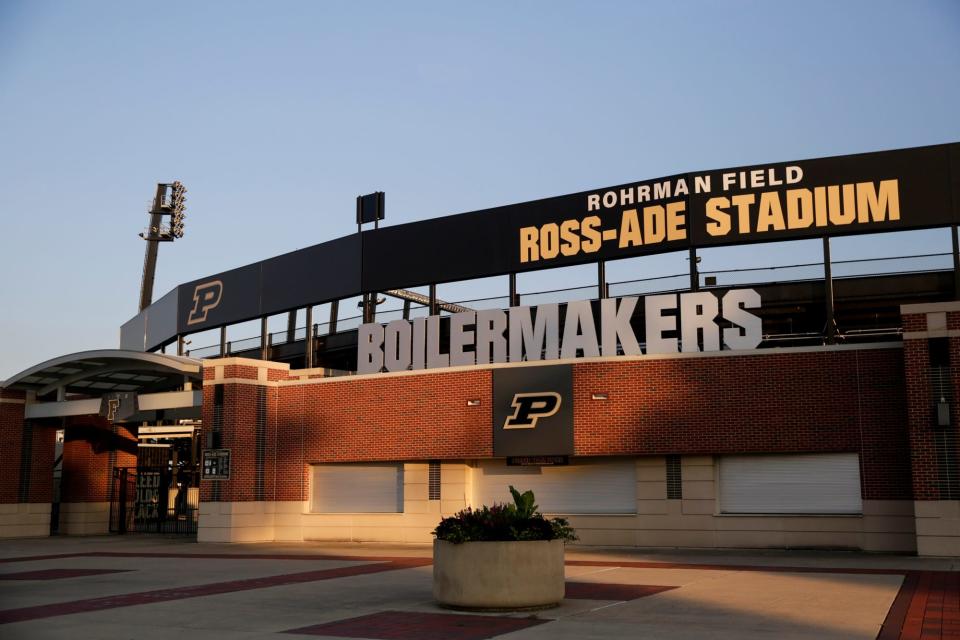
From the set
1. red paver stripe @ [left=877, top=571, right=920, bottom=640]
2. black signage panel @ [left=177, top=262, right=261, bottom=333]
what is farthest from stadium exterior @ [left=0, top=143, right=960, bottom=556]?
red paver stripe @ [left=877, top=571, right=920, bottom=640]

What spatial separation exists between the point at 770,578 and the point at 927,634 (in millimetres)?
6915

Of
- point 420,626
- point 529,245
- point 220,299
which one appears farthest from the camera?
point 220,299

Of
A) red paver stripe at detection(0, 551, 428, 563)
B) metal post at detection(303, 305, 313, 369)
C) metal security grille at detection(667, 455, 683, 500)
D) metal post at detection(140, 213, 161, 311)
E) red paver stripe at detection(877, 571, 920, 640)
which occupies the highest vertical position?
metal post at detection(140, 213, 161, 311)

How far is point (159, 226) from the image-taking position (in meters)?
89.8

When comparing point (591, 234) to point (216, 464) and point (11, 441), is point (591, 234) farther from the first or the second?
point (11, 441)

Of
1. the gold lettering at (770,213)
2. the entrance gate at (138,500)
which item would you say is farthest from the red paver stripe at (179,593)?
the entrance gate at (138,500)

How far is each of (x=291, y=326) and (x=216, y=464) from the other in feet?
28.8

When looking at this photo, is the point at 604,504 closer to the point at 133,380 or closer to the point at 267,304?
the point at 267,304

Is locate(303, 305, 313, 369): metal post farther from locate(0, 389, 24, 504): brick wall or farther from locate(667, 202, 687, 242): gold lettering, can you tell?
locate(667, 202, 687, 242): gold lettering

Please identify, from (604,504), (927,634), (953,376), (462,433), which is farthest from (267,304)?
(927,634)

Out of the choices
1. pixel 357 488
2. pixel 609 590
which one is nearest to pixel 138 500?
pixel 357 488

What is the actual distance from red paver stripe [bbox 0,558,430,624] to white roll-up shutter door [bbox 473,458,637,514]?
7.79 meters

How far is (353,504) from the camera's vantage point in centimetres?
3428

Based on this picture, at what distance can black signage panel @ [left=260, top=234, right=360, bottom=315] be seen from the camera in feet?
125
